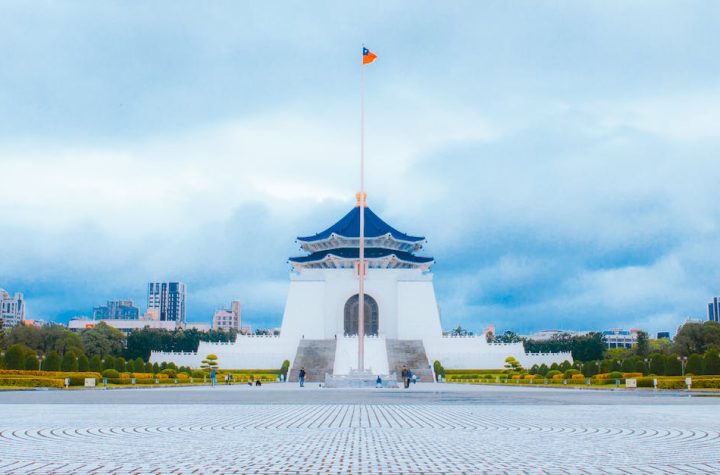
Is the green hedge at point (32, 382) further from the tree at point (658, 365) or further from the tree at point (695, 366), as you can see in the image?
the tree at point (695, 366)

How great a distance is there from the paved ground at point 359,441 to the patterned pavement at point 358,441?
1 centimetres

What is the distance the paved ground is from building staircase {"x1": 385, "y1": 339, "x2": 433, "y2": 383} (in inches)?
1136

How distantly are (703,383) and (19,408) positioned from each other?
2263 cm

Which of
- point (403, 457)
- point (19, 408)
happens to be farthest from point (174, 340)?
point (403, 457)

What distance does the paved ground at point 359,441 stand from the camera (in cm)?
693

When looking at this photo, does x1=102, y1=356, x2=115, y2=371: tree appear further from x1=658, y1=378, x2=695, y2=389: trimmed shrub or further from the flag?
x1=658, y1=378, x2=695, y2=389: trimmed shrub

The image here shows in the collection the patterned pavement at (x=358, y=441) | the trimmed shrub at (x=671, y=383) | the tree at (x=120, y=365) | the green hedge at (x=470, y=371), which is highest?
the tree at (x=120, y=365)

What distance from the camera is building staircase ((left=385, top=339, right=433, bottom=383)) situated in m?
43.5

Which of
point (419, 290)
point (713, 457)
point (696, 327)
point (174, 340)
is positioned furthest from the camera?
point (174, 340)

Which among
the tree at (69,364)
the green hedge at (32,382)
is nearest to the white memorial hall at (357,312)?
the tree at (69,364)

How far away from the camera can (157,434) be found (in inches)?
386

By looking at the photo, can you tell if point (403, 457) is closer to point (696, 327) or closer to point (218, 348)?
point (218, 348)

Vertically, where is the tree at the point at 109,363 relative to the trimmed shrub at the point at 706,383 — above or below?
above

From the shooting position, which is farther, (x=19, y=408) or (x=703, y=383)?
(x=703, y=383)
